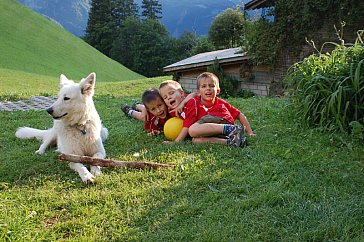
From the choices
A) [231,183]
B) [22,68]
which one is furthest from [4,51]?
[231,183]

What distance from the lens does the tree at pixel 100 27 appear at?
52.8 meters

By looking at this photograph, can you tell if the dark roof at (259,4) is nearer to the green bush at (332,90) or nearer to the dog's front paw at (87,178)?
the green bush at (332,90)

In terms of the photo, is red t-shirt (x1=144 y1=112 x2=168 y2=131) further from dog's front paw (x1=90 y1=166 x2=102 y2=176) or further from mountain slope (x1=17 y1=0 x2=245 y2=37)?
mountain slope (x1=17 y1=0 x2=245 y2=37)

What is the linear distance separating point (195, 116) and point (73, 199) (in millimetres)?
2191

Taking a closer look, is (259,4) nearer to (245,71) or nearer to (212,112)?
(245,71)

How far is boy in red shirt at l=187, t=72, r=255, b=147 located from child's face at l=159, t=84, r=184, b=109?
0.98ft

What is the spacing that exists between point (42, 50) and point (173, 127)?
1173 inches

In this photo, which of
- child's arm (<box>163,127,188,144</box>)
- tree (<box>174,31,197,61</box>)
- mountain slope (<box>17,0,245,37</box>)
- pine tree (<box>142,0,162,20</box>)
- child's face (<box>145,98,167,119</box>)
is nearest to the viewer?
child's arm (<box>163,127,188,144</box>)

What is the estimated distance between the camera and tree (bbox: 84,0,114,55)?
5281 centimetres

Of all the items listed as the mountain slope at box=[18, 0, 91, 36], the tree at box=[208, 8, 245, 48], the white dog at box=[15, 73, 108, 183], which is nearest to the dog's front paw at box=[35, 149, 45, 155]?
the white dog at box=[15, 73, 108, 183]

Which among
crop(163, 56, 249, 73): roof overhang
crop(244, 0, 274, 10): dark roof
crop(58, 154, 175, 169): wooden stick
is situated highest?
crop(244, 0, 274, 10): dark roof

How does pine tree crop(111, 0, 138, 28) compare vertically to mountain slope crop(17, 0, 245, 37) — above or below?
below

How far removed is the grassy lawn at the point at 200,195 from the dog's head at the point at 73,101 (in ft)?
1.90

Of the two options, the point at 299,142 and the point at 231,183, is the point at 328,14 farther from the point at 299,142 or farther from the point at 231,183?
the point at 231,183
